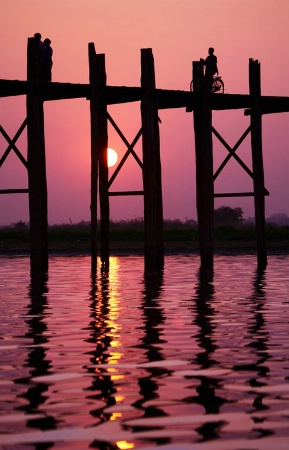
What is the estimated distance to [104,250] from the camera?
25.0 meters

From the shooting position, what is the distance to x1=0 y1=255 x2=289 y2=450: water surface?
21.4ft

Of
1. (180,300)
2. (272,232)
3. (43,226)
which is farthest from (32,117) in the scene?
(272,232)

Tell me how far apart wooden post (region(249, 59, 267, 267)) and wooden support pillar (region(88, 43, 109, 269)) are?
3325 mm

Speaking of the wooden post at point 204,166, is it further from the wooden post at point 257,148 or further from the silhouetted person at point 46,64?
the silhouetted person at point 46,64

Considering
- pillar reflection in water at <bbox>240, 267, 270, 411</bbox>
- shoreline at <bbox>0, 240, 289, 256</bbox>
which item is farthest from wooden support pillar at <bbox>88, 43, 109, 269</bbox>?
shoreline at <bbox>0, 240, 289, 256</bbox>

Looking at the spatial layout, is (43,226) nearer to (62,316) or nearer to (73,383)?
(62,316)

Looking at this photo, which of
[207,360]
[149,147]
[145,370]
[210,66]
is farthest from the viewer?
[210,66]

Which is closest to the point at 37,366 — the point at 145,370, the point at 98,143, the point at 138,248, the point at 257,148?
the point at 145,370

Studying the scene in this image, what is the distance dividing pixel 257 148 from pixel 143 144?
10.3 feet

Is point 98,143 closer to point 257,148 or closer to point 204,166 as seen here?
point 204,166

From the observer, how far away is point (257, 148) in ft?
84.3

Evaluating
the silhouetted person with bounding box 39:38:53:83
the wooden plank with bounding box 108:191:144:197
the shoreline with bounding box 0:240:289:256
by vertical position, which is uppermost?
the silhouetted person with bounding box 39:38:53:83

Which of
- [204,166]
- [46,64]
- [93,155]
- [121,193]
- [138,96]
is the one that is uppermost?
[46,64]

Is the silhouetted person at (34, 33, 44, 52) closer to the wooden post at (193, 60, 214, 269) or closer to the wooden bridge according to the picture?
the wooden bridge
